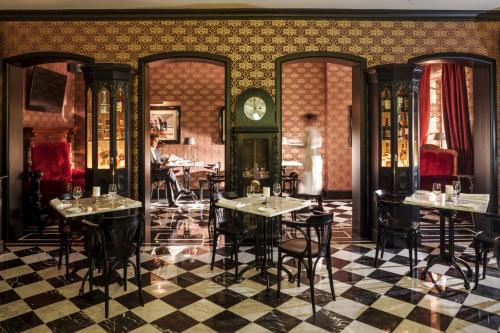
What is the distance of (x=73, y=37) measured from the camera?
228 inches

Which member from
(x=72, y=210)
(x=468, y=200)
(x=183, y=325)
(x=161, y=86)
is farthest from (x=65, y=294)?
(x=161, y=86)

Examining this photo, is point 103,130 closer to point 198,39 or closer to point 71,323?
point 198,39

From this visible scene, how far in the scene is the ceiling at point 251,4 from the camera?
539 centimetres

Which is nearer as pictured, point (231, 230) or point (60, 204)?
point (60, 204)

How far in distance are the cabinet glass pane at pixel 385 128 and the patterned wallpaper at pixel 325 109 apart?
423 centimetres

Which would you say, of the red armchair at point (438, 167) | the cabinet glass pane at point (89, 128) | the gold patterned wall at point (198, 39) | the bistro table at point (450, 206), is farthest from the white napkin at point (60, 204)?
the red armchair at point (438, 167)

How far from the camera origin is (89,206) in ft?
13.0

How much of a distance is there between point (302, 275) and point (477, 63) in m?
4.62

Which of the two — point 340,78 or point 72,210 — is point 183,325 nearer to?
point 72,210

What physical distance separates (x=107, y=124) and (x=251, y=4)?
9.27ft

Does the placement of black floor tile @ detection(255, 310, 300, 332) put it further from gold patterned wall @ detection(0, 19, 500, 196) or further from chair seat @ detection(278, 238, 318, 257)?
gold patterned wall @ detection(0, 19, 500, 196)

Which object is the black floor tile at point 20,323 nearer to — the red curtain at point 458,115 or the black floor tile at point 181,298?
the black floor tile at point 181,298

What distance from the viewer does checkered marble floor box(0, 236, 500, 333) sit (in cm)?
310

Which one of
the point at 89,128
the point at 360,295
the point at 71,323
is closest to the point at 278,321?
the point at 360,295
